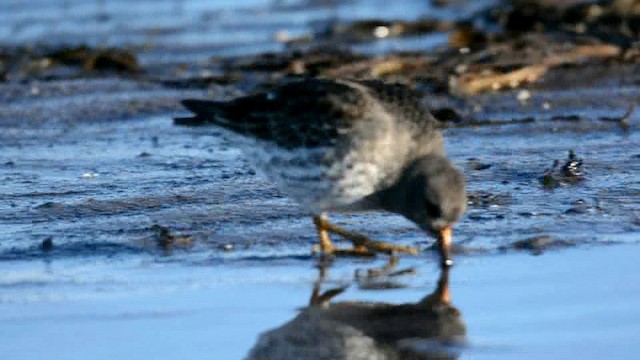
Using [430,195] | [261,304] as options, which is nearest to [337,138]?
[430,195]

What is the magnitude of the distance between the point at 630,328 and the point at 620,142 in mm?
3495

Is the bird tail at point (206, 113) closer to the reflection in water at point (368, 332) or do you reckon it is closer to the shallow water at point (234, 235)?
the shallow water at point (234, 235)

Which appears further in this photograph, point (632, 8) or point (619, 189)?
point (632, 8)

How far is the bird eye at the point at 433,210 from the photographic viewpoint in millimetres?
6125

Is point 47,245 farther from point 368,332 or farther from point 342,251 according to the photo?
point 368,332

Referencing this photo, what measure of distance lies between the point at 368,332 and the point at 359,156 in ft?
4.21

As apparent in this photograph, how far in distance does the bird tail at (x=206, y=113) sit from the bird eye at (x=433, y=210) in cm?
112

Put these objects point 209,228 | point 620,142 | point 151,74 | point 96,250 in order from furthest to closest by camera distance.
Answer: point 151,74
point 620,142
point 209,228
point 96,250

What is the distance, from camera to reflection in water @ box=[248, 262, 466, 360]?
4.91m

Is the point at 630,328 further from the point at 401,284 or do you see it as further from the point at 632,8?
the point at 632,8

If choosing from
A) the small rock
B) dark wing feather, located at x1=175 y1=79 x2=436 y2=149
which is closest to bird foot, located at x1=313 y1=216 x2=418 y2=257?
dark wing feather, located at x1=175 y1=79 x2=436 y2=149

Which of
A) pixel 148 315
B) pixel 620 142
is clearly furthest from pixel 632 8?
pixel 148 315

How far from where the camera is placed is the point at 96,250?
6.38 metres

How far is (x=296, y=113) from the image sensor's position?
6.49 metres
